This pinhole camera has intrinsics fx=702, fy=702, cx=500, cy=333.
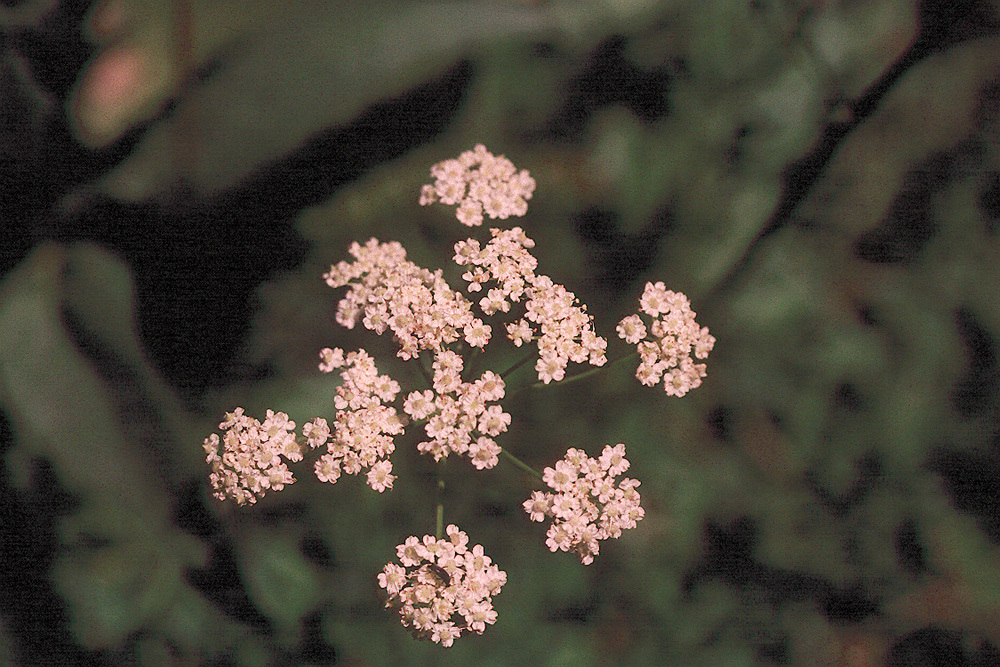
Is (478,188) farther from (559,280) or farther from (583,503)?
(583,503)

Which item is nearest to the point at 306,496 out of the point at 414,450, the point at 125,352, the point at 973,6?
the point at 414,450

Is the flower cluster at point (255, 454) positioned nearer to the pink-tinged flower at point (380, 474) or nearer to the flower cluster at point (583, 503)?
the pink-tinged flower at point (380, 474)

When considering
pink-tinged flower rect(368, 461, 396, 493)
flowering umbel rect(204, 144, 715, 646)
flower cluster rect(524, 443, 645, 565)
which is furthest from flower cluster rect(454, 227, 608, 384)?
pink-tinged flower rect(368, 461, 396, 493)

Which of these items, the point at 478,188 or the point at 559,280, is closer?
the point at 478,188

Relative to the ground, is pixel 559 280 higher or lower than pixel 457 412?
higher

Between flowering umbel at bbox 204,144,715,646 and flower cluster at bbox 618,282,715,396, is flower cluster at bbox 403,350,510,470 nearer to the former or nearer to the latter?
flowering umbel at bbox 204,144,715,646

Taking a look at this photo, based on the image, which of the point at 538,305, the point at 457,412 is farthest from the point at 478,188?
the point at 457,412

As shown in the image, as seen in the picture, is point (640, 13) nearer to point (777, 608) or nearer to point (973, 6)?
point (973, 6)
